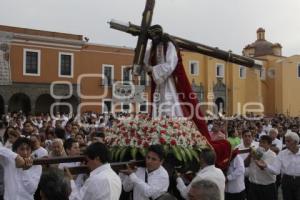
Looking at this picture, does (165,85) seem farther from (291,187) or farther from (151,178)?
(291,187)

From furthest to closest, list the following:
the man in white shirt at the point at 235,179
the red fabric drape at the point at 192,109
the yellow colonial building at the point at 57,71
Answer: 1. the yellow colonial building at the point at 57,71
2. the man in white shirt at the point at 235,179
3. the red fabric drape at the point at 192,109

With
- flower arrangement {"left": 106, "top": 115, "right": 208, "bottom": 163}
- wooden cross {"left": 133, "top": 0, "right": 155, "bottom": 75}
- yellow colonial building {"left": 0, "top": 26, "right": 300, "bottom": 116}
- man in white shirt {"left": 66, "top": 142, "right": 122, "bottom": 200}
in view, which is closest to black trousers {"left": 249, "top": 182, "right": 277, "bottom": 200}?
flower arrangement {"left": 106, "top": 115, "right": 208, "bottom": 163}

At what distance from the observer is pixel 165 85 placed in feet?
19.4

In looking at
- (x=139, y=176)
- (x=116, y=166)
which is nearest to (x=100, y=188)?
(x=116, y=166)

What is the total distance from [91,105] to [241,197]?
1037 inches

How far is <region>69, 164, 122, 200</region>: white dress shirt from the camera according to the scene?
12.4 ft

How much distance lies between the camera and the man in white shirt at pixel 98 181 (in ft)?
12.5

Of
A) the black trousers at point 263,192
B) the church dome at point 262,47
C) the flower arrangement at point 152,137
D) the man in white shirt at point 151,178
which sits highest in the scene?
the church dome at point 262,47

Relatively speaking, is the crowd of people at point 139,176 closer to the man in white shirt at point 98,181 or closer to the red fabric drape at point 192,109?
the man in white shirt at point 98,181

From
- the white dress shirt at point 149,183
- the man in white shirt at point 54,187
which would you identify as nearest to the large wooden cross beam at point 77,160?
the white dress shirt at point 149,183

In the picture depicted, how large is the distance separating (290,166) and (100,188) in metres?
4.17

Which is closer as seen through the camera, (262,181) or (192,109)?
(192,109)

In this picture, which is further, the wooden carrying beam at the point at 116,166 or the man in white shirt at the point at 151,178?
the man in white shirt at the point at 151,178

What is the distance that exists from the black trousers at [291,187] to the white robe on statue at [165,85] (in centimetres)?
242
